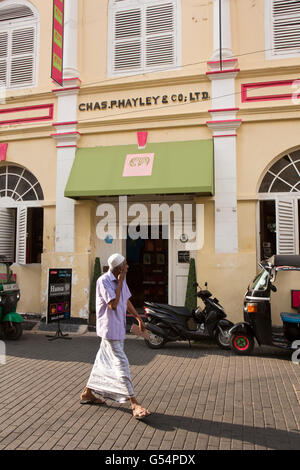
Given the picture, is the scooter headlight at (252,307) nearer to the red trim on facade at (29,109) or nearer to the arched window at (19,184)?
the arched window at (19,184)

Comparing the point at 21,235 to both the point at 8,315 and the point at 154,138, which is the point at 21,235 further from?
the point at 154,138

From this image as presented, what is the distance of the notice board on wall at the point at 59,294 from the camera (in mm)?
8711

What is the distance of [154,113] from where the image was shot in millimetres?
9945

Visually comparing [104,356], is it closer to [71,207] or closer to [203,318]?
[203,318]

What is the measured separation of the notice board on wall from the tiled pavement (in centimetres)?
125

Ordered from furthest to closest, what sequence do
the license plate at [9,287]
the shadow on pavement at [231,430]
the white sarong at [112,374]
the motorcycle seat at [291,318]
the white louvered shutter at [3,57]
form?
1. the white louvered shutter at [3,57]
2. the license plate at [9,287]
3. the motorcycle seat at [291,318]
4. the white sarong at [112,374]
5. the shadow on pavement at [231,430]

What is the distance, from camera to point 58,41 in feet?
33.7

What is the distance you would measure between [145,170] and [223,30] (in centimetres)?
398

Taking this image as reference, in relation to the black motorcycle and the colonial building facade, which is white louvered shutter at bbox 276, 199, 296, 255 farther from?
the black motorcycle

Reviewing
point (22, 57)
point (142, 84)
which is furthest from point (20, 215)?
point (142, 84)

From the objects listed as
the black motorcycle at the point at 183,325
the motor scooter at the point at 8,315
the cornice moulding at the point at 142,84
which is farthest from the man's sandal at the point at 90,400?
the cornice moulding at the point at 142,84

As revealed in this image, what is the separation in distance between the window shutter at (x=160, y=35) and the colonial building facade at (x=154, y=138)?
0.03 meters

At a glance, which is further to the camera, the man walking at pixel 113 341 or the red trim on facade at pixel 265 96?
the red trim on facade at pixel 265 96
